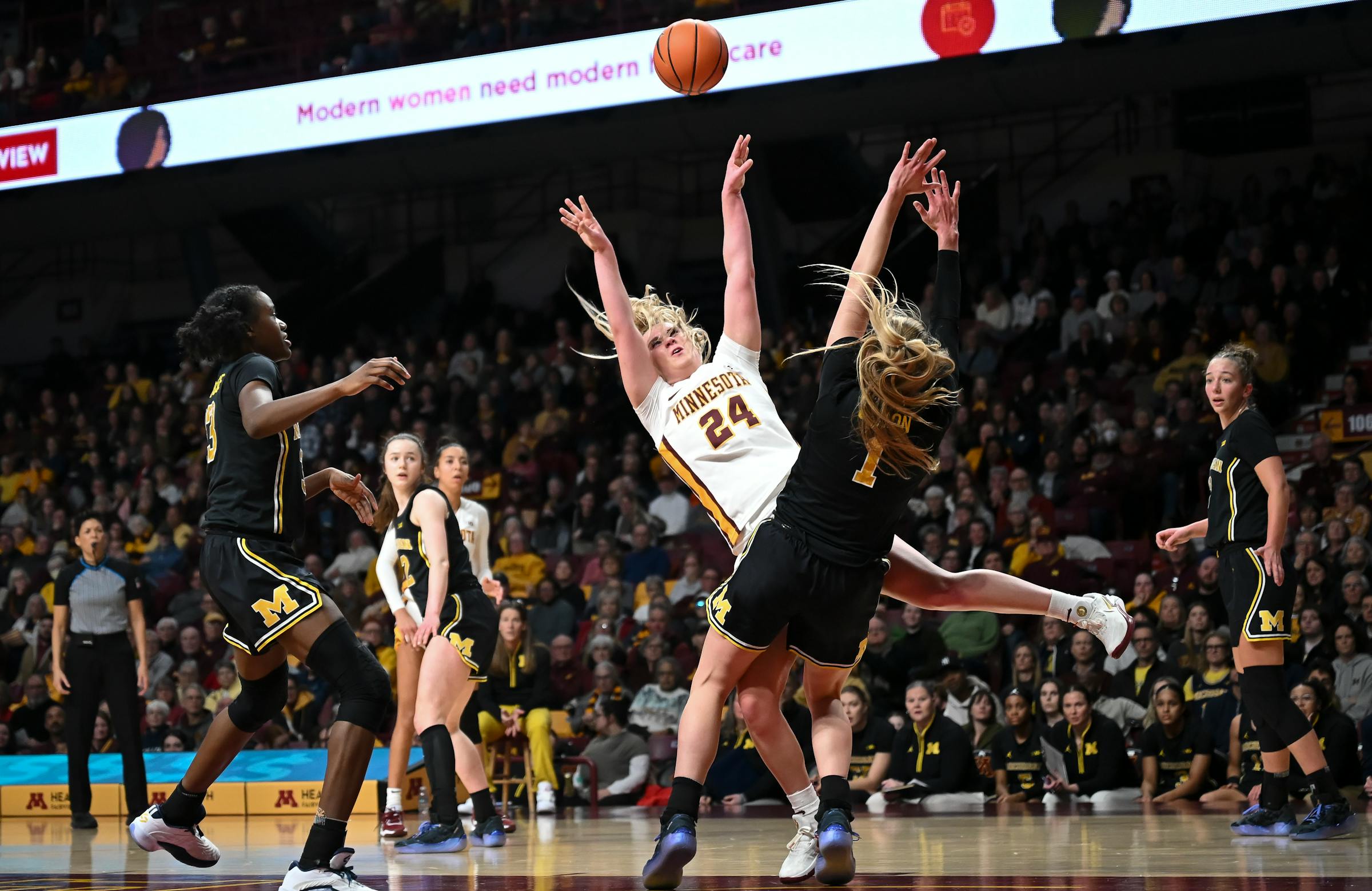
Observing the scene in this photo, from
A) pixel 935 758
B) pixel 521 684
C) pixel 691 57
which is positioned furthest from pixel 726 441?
pixel 521 684

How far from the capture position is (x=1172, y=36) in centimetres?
1354

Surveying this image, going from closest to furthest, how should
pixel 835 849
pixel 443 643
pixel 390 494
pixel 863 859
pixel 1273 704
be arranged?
pixel 835 849, pixel 863 859, pixel 1273 704, pixel 443 643, pixel 390 494

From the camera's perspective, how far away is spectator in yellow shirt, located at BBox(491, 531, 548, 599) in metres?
14.9

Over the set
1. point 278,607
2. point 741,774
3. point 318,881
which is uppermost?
point 278,607

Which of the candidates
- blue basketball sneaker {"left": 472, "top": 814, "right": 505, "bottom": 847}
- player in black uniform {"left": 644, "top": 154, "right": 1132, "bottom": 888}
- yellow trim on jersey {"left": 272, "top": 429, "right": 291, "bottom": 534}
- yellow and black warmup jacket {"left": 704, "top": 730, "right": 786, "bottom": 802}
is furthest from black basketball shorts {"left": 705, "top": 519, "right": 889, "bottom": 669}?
yellow and black warmup jacket {"left": 704, "top": 730, "right": 786, "bottom": 802}

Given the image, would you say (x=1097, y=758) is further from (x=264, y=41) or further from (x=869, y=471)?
(x=264, y=41)

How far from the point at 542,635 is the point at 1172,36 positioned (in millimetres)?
7936

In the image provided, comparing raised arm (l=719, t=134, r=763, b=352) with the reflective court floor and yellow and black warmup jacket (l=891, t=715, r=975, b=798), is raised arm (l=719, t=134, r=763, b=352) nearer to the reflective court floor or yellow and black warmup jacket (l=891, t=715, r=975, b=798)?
the reflective court floor

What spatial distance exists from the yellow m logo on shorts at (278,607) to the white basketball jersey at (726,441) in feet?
4.60

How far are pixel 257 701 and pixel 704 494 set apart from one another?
180 cm

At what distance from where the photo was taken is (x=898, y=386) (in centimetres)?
476

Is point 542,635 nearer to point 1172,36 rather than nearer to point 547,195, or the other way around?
point 1172,36

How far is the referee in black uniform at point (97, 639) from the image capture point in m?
10.2

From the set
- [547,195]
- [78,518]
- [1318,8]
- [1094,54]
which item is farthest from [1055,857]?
[547,195]
